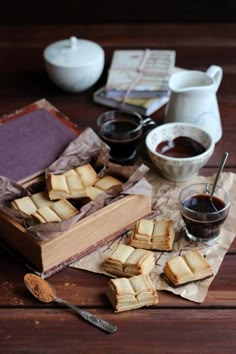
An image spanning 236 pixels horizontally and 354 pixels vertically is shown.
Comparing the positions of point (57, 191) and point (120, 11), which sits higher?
point (57, 191)

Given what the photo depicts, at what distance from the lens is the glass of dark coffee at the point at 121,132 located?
53.7 inches

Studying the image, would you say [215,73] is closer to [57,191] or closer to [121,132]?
[121,132]

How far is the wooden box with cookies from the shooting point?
3.57 feet

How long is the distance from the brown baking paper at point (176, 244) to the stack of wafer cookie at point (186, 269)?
0.01 metres

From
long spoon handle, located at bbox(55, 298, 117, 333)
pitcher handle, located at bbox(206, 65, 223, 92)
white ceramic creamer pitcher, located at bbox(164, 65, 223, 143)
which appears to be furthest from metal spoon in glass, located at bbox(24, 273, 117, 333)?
pitcher handle, located at bbox(206, 65, 223, 92)

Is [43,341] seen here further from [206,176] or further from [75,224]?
[206,176]

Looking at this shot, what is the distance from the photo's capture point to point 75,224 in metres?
1.09

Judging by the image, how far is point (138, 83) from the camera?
157 centimetres

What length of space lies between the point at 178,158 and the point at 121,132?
17 cm

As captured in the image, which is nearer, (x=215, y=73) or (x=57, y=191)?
(x=57, y=191)

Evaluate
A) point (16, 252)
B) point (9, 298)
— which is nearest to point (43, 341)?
point (9, 298)

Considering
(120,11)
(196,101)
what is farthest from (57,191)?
(120,11)

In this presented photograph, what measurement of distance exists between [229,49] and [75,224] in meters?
0.90

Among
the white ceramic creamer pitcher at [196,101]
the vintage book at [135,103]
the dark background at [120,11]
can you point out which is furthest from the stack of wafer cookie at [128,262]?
the dark background at [120,11]
